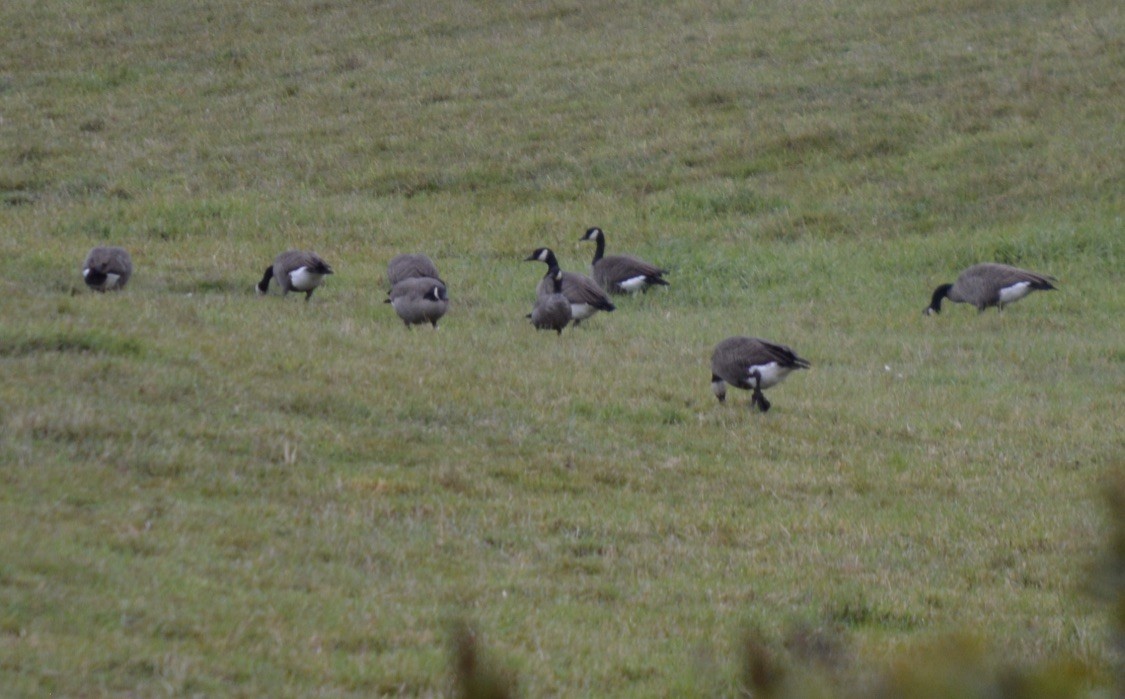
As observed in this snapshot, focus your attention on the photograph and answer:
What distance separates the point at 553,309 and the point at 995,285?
20.9 ft

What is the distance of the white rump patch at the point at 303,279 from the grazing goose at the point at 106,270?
2.00 meters

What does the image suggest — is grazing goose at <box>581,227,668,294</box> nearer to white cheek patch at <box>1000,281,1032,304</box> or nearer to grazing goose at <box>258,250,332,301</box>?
grazing goose at <box>258,250,332,301</box>

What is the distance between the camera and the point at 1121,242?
20.3 metres

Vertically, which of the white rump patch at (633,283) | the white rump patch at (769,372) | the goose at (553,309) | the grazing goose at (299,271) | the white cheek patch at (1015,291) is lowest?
the white rump patch at (769,372)

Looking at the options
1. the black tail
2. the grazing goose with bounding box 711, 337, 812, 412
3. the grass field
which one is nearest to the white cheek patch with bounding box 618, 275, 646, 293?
the grass field

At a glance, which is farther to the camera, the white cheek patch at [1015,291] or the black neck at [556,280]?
the white cheek patch at [1015,291]

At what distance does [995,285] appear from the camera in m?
17.9

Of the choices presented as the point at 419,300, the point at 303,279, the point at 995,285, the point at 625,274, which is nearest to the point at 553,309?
the point at 419,300

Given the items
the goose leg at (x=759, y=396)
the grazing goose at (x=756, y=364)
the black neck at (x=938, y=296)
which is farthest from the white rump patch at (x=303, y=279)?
the black neck at (x=938, y=296)

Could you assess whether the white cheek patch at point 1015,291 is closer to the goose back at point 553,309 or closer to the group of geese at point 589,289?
the group of geese at point 589,289

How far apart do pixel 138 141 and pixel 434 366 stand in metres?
18.1

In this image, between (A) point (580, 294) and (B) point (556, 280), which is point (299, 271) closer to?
(B) point (556, 280)

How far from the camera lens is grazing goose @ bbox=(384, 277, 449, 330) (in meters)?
15.2

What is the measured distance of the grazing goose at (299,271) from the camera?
1648 cm
